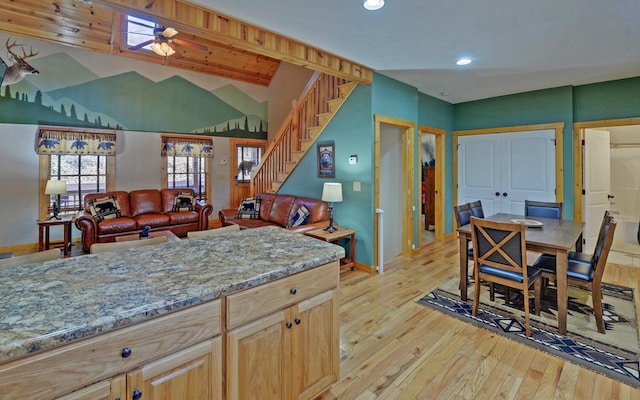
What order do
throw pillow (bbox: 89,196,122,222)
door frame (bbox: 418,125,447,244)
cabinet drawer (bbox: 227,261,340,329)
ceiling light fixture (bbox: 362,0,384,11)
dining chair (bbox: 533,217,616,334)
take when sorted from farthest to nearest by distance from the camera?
door frame (bbox: 418,125,447,244) < throw pillow (bbox: 89,196,122,222) < dining chair (bbox: 533,217,616,334) < ceiling light fixture (bbox: 362,0,384,11) < cabinet drawer (bbox: 227,261,340,329)

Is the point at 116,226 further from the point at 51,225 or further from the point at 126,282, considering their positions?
the point at 126,282

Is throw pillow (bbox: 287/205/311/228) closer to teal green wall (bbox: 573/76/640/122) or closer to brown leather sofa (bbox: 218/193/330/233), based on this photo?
brown leather sofa (bbox: 218/193/330/233)

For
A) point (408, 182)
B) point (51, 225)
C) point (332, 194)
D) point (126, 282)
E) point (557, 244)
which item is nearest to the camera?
point (126, 282)

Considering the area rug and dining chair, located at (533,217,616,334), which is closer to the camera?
the area rug

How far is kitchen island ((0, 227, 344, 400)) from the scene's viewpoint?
95 cm

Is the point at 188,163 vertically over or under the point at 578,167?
over

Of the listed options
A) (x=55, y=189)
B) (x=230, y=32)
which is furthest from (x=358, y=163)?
(x=55, y=189)

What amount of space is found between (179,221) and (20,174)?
280 cm

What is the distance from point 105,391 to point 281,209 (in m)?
4.23

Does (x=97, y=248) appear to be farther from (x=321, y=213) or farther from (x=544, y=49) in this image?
(x=544, y=49)

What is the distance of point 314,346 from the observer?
168 centimetres

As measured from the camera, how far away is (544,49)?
334 cm

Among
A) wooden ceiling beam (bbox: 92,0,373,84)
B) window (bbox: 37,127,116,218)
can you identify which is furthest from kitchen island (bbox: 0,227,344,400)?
window (bbox: 37,127,116,218)

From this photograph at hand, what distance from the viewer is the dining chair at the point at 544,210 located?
391 cm
